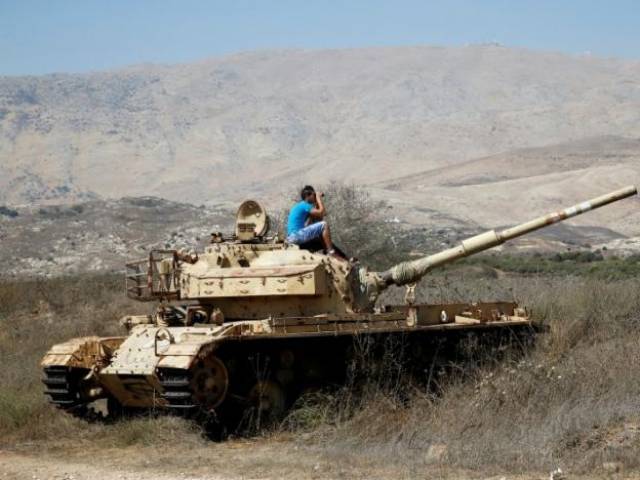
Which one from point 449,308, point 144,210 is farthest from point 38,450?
point 144,210

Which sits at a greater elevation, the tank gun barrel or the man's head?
the man's head

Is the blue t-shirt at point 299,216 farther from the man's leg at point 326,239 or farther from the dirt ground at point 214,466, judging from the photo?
the dirt ground at point 214,466

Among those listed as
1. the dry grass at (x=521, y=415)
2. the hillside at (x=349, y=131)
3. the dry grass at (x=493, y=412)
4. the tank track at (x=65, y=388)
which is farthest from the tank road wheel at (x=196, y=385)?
the hillside at (x=349, y=131)

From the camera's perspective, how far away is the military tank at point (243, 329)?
38.1 feet

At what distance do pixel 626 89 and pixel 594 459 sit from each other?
131 meters

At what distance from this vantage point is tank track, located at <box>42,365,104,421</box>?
41.3 feet

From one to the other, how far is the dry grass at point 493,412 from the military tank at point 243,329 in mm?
439

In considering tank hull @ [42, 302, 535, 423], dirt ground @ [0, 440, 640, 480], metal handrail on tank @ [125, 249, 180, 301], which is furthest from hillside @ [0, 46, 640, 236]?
dirt ground @ [0, 440, 640, 480]

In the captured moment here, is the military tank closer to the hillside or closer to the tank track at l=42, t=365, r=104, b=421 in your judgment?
the tank track at l=42, t=365, r=104, b=421

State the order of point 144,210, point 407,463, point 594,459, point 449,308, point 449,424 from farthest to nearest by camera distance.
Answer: point 144,210 < point 449,308 < point 449,424 < point 407,463 < point 594,459

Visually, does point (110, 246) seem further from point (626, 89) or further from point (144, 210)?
point (626, 89)

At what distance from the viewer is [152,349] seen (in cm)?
1203

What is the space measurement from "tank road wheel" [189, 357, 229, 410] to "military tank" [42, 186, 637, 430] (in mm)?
10

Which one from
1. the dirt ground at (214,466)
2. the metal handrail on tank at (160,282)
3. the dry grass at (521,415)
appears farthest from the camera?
the metal handrail on tank at (160,282)
